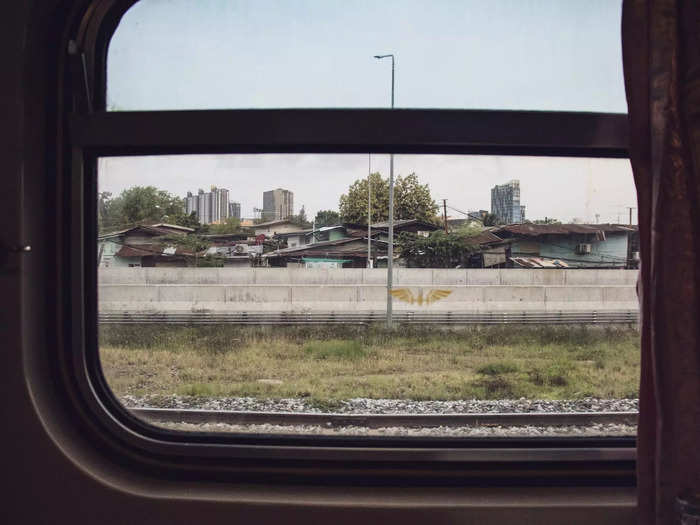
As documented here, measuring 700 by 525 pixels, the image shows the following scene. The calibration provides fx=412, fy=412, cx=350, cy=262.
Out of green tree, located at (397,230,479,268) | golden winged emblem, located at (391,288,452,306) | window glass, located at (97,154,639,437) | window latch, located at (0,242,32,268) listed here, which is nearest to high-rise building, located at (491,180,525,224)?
window glass, located at (97,154,639,437)

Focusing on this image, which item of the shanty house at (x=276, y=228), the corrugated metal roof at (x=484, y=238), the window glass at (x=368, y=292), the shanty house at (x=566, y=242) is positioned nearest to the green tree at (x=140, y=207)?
the window glass at (x=368, y=292)

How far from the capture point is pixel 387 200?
1.33m

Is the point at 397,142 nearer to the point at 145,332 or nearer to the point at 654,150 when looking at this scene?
the point at 654,150

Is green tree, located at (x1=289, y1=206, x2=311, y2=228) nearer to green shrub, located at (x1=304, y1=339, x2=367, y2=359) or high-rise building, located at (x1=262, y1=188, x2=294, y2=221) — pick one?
high-rise building, located at (x1=262, y1=188, x2=294, y2=221)

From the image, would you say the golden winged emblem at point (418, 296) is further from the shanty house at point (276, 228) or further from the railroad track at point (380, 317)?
the shanty house at point (276, 228)

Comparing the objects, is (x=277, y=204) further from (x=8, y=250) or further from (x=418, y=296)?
(x=8, y=250)

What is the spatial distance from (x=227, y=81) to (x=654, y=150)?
1.23 metres

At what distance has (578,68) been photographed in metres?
1.34

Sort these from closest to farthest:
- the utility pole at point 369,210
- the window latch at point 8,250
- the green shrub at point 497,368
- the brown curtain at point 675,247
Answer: the brown curtain at point 675,247 < the window latch at point 8,250 < the utility pole at point 369,210 < the green shrub at point 497,368

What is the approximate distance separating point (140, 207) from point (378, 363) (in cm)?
98

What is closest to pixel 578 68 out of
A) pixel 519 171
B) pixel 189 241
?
pixel 519 171

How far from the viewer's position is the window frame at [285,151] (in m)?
1.22

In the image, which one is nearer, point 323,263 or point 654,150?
point 654,150

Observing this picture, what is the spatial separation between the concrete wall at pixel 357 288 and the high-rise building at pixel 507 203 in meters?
0.18
